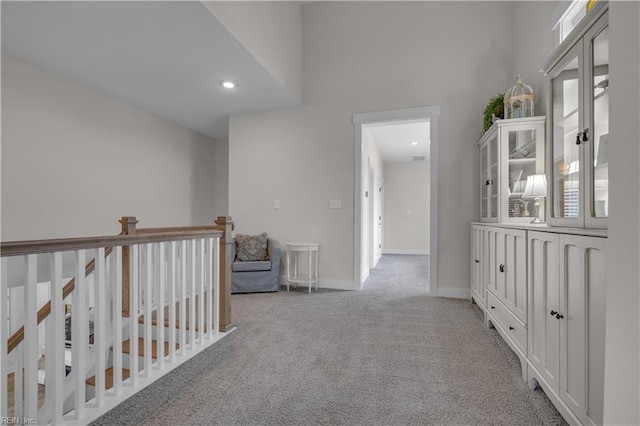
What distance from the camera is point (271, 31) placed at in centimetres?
311

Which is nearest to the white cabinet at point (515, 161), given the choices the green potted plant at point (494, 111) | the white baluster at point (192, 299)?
Result: the green potted plant at point (494, 111)

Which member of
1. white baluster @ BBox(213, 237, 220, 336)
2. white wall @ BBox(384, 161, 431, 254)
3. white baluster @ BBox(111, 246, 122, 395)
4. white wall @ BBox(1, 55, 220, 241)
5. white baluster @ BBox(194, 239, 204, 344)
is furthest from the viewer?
white wall @ BBox(384, 161, 431, 254)

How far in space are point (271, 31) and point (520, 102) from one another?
2.49m

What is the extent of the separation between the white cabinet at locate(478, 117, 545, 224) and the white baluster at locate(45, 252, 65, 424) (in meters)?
2.97

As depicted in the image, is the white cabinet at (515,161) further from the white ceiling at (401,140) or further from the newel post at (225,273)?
the newel post at (225,273)

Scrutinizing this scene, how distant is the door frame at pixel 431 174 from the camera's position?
3.48 m

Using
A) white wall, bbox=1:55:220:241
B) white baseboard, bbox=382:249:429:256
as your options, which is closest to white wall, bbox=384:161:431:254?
white baseboard, bbox=382:249:429:256

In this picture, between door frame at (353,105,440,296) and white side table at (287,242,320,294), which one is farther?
white side table at (287,242,320,294)

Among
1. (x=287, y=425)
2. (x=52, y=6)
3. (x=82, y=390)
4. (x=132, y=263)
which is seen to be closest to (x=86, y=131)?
(x=52, y=6)

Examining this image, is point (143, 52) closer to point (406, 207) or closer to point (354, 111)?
point (354, 111)

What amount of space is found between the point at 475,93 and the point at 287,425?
3631 mm

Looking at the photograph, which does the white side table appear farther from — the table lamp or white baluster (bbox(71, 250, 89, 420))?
white baluster (bbox(71, 250, 89, 420))

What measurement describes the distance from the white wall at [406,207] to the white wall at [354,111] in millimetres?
4396

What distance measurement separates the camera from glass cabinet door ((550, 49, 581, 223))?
1.36 meters
